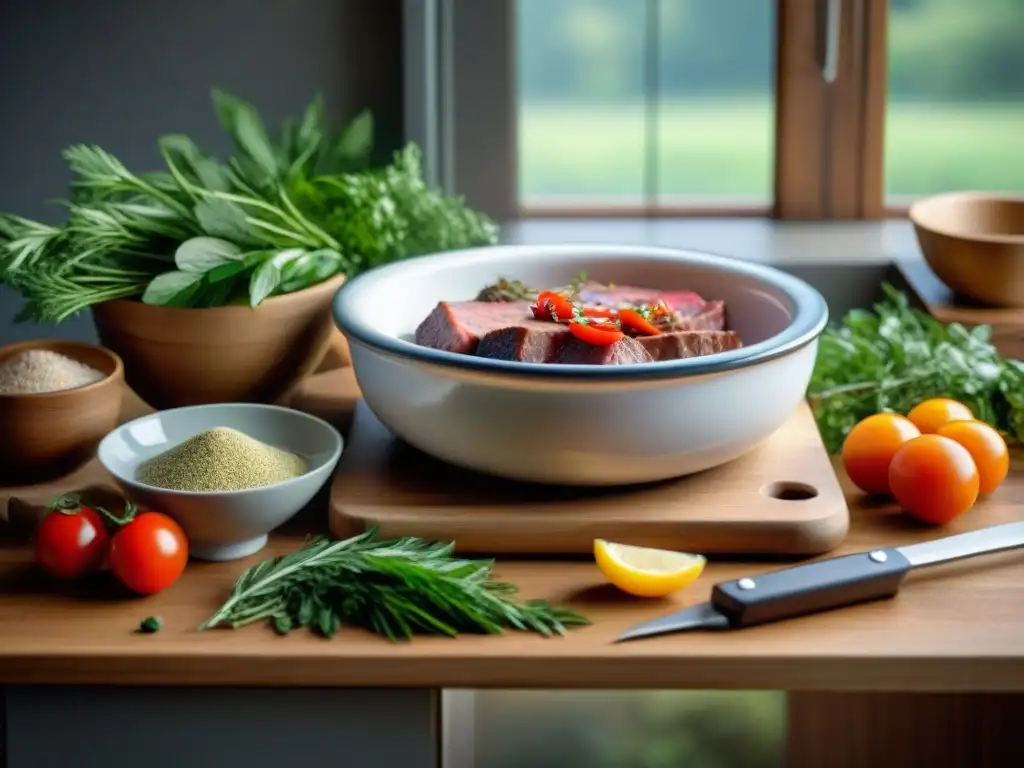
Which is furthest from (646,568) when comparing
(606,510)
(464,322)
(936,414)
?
(936,414)

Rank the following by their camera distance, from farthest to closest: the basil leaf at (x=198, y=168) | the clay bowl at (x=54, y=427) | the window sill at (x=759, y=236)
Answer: the window sill at (x=759, y=236) → the basil leaf at (x=198, y=168) → the clay bowl at (x=54, y=427)

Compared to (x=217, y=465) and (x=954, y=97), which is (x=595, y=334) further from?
(x=954, y=97)

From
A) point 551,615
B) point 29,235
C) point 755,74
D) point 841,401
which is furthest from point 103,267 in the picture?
point 755,74

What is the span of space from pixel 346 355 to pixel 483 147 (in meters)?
0.60

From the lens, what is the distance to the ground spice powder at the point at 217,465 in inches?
48.4

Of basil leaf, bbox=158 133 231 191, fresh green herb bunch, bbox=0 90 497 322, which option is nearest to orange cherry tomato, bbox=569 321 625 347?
fresh green herb bunch, bbox=0 90 497 322

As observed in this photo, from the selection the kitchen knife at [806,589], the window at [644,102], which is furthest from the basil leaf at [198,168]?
the kitchen knife at [806,589]

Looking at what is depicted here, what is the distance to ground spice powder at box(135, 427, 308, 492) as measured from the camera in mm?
1229

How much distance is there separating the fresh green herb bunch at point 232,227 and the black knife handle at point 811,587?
590 millimetres

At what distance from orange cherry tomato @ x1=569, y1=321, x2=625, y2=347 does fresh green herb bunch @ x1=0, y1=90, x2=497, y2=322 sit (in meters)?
0.35

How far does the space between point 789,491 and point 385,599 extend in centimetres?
41

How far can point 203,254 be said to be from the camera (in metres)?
1.49

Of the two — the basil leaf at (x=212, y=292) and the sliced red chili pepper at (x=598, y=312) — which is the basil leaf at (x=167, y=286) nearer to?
the basil leaf at (x=212, y=292)

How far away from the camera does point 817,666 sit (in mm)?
1092
